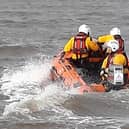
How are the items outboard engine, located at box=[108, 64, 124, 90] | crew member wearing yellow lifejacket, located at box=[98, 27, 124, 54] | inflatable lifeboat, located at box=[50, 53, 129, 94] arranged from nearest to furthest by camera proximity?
outboard engine, located at box=[108, 64, 124, 90]
inflatable lifeboat, located at box=[50, 53, 129, 94]
crew member wearing yellow lifejacket, located at box=[98, 27, 124, 54]

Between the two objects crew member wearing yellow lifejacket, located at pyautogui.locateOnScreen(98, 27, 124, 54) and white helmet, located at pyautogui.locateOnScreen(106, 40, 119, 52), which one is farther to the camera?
crew member wearing yellow lifejacket, located at pyautogui.locateOnScreen(98, 27, 124, 54)

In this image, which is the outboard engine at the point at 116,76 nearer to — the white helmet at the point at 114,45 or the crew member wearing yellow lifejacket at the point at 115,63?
the crew member wearing yellow lifejacket at the point at 115,63

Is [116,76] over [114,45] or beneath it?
beneath

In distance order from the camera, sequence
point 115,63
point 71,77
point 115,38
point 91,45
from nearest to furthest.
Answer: point 115,63 → point 71,77 → point 115,38 → point 91,45

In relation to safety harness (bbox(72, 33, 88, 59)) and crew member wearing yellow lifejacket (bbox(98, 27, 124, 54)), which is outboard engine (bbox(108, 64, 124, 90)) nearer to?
crew member wearing yellow lifejacket (bbox(98, 27, 124, 54))

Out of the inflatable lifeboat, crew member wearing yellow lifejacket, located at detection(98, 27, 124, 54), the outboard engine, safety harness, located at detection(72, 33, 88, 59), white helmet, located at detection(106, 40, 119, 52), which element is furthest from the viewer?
safety harness, located at detection(72, 33, 88, 59)

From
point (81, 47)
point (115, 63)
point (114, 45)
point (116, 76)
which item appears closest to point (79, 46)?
point (81, 47)

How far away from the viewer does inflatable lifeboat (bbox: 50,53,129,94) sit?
12602 mm

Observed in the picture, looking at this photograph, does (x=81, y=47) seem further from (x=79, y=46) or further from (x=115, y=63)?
(x=115, y=63)

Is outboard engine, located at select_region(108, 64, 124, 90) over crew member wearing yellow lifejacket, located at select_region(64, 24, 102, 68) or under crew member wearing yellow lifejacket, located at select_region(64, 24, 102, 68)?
A: under

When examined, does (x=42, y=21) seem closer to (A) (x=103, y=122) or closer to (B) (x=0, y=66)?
(B) (x=0, y=66)

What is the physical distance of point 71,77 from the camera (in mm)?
13133

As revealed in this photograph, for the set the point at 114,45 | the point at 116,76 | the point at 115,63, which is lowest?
the point at 116,76

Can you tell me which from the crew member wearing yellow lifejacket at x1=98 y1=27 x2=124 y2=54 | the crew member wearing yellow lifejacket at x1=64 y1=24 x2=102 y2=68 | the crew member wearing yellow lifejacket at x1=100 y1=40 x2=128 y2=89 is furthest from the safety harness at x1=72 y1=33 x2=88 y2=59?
the crew member wearing yellow lifejacket at x1=100 y1=40 x2=128 y2=89
